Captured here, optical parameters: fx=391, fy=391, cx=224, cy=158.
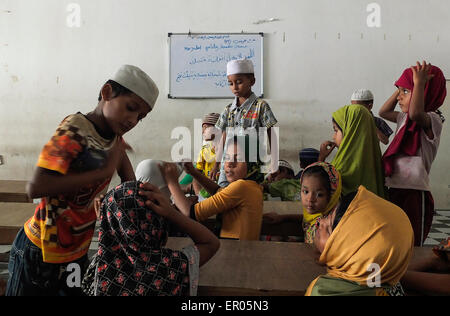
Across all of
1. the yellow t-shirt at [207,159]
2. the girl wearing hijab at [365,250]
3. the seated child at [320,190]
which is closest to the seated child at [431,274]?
the girl wearing hijab at [365,250]

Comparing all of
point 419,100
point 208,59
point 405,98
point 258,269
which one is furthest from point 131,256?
point 208,59

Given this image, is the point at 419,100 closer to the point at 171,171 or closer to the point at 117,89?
the point at 171,171

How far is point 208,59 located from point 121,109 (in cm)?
396

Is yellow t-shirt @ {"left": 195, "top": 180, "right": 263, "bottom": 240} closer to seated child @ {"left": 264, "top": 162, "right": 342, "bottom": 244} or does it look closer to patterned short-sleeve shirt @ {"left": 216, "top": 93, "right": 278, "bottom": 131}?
seated child @ {"left": 264, "top": 162, "right": 342, "bottom": 244}

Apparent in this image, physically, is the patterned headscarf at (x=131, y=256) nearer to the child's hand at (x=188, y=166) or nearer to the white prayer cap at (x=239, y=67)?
the child's hand at (x=188, y=166)

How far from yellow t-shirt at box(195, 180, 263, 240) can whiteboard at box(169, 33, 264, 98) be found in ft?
10.7

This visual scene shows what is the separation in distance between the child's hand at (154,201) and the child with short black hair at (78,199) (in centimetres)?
11

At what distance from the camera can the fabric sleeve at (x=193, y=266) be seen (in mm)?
1084

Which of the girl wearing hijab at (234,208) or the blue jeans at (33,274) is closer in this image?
the blue jeans at (33,274)

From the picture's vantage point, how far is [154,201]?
1.08 meters

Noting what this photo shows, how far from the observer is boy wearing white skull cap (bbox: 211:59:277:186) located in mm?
2861

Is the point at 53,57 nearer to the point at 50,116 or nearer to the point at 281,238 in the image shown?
the point at 50,116

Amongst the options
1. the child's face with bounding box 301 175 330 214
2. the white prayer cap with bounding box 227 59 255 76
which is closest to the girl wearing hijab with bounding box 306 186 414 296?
the child's face with bounding box 301 175 330 214

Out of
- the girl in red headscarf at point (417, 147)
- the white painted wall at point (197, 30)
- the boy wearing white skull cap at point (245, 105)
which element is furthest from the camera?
the white painted wall at point (197, 30)
